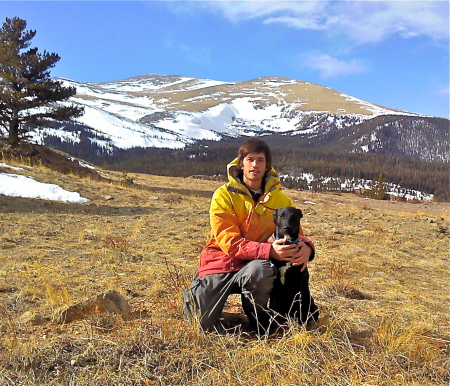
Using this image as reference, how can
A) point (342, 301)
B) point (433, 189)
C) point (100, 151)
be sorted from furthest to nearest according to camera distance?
1. point (100, 151)
2. point (433, 189)
3. point (342, 301)

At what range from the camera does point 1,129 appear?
647 inches

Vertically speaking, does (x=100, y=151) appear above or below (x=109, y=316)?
above

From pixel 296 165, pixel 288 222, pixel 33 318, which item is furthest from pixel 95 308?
pixel 296 165

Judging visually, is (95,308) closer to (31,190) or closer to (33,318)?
(33,318)

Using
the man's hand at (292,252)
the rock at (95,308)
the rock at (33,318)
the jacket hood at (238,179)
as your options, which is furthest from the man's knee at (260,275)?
the rock at (33,318)

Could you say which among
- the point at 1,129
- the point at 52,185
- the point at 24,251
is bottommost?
the point at 24,251

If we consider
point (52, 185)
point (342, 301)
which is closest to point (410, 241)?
point (342, 301)

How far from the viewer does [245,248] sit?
276 centimetres

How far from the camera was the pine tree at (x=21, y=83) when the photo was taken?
15.1m

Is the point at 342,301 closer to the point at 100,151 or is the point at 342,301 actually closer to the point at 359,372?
the point at 359,372

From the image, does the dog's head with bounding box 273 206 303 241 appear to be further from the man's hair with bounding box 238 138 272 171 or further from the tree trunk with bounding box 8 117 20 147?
the tree trunk with bounding box 8 117 20 147

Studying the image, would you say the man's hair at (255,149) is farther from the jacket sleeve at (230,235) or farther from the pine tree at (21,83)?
the pine tree at (21,83)

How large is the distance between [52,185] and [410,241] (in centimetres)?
1008

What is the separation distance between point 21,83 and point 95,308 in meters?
15.9
